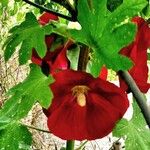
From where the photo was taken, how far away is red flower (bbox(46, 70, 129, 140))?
54 centimetres

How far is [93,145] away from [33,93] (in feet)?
5.81

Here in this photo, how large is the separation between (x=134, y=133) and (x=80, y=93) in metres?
0.10

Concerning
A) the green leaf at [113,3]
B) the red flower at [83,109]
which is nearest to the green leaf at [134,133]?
the red flower at [83,109]

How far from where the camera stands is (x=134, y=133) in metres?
0.60

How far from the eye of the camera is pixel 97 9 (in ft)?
1.70

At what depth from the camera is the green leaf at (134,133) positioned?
58 centimetres

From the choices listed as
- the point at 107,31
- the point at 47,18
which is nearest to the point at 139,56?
the point at 107,31

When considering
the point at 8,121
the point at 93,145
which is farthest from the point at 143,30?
the point at 93,145

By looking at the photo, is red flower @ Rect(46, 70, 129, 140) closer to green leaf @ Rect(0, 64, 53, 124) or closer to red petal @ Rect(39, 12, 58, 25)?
green leaf @ Rect(0, 64, 53, 124)

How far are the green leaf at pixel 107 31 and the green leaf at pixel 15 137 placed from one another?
6.5 inches

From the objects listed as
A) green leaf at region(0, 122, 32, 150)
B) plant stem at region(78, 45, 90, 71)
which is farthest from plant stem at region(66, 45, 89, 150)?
green leaf at region(0, 122, 32, 150)

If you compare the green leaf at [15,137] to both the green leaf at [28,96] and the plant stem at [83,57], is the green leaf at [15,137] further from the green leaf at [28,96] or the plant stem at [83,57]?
the plant stem at [83,57]

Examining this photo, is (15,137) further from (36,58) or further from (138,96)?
(138,96)

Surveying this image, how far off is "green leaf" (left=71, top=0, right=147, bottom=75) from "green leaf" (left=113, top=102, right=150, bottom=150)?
0.12m
